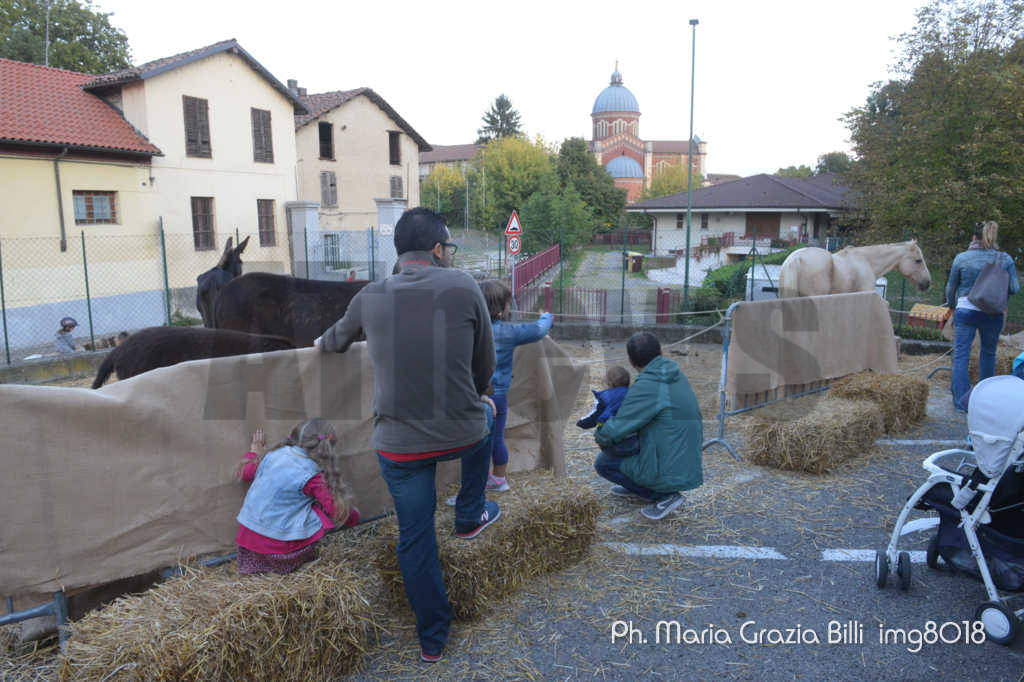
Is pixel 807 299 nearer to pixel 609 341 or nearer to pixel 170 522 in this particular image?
pixel 170 522

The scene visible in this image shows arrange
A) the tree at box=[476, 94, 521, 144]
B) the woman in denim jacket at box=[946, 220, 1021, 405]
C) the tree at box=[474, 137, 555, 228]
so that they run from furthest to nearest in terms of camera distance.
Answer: the tree at box=[476, 94, 521, 144] < the tree at box=[474, 137, 555, 228] < the woman in denim jacket at box=[946, 220, 1021, 405]

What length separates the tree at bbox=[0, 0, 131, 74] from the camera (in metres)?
28.7

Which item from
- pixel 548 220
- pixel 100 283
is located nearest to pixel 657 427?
pixel 100 283

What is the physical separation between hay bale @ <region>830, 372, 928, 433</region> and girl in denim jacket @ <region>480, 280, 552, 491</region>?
4.08m

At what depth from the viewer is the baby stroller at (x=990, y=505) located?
301 cm

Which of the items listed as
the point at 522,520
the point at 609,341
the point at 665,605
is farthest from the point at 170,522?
the point at 609,341

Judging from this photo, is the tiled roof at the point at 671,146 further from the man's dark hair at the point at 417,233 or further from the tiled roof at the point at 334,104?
the man's dark hair at the point at 417,233

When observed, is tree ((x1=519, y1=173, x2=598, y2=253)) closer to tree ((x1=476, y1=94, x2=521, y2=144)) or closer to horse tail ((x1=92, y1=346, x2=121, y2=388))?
horse tail ((x1=92, y1=346, x2=121, y2=388))

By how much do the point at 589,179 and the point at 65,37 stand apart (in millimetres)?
34631

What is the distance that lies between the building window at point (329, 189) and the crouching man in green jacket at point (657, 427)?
2927cm

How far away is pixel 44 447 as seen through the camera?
2.61 meters

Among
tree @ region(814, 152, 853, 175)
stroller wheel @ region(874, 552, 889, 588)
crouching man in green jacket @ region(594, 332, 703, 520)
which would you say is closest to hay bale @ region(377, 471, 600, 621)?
crouching man in green jacket @ region(594, 332, 703, 520)

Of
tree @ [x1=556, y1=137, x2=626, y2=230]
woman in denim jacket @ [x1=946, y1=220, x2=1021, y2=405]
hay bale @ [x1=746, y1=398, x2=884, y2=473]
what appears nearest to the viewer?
hay bale @ [x1=746, y1=398, x2=884, y2=473]

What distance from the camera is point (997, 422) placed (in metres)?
3.06
